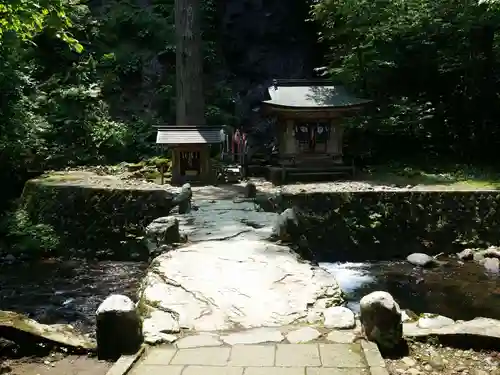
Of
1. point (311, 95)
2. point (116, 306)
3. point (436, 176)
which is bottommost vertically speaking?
point (116, 306)

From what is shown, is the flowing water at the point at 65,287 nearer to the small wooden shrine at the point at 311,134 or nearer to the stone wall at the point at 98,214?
the stone wall at the point at 98,214

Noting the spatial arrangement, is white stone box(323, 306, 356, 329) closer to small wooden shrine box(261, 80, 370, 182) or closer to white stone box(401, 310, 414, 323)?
white stone box(401, 310, 414, 323)

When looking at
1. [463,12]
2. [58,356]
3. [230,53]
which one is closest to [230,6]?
[230,53]

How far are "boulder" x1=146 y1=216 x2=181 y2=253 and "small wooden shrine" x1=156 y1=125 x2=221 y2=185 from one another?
5.78m

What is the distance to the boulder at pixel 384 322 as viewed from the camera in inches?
203

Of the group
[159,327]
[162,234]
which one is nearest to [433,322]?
[159,327]

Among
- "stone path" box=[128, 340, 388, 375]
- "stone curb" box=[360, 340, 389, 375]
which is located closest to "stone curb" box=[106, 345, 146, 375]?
"stone path" box=[128, 340, 388, 375]

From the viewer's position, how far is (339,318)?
577 centimetres

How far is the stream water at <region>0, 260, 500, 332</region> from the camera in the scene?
32.2ft

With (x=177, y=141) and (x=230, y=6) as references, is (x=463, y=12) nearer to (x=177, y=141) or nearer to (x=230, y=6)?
(x=177, y=141)

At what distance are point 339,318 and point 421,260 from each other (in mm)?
7671

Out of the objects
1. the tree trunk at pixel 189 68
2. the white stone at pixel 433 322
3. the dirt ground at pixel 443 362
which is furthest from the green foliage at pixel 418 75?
the dirt ground at pixel 443 362

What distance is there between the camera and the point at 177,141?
15219mm

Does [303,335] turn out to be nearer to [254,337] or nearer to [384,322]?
[254,337]
